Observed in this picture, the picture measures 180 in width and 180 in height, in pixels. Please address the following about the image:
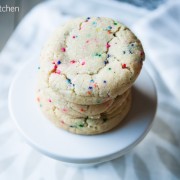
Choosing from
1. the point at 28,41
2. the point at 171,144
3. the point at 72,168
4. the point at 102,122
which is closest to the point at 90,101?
the point at 102,122

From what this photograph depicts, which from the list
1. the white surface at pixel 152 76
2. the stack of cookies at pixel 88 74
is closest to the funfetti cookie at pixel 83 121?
the stack of cookies at pixel 88 74

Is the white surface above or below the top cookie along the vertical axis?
below

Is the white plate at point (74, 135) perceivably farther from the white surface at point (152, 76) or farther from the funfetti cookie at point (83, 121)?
the white surface at point (152, 76)

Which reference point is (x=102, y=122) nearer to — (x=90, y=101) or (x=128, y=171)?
(x=90, y=101)

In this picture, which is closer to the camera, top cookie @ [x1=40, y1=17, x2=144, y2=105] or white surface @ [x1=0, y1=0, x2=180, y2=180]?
top cookie @ [x1=40, y1=17, x2=144, y2=105]

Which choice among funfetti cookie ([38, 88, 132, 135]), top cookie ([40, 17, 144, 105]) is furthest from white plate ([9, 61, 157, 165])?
top cookie ([40, 17, 144, 105])

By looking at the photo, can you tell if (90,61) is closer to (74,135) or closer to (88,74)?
(88,74)

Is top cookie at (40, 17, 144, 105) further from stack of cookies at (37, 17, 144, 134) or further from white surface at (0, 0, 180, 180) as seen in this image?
white surface at (0, 0, 180, 180)

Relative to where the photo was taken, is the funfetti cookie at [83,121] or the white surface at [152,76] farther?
the white surface at [152,76]
